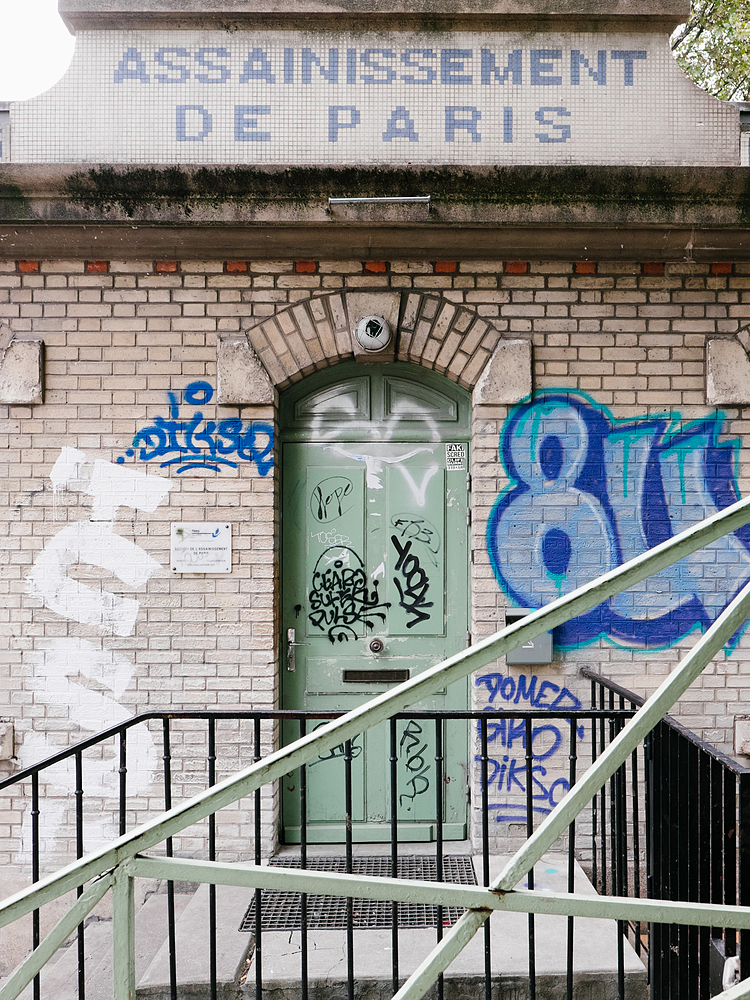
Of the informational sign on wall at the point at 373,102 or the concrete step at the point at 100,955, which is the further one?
the informational sign on wall at the point at 373,102

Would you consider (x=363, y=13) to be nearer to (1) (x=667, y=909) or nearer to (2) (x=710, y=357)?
(2) (x=710, y=357)

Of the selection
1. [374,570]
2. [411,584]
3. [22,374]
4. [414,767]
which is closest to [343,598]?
[374,570]

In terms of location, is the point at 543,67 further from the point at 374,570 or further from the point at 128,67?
the point at 374,570

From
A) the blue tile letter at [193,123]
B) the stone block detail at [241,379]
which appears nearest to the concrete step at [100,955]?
the stone block detail at [241,379]

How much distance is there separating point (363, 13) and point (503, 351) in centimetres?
218

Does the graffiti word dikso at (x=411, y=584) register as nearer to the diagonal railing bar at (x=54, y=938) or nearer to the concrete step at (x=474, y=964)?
the concrete step at (x=474, y=964)

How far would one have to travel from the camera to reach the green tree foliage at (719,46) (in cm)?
860

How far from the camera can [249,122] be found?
14.6ft

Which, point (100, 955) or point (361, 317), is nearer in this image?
point (100, 955)

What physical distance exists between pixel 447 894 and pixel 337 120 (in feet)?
14.2

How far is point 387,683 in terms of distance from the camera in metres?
4.54

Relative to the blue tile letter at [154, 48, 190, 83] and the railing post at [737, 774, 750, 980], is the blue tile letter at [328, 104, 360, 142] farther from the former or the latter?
the railing post at [737, 774, 750, 980]

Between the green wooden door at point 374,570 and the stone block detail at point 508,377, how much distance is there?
10.7 inches

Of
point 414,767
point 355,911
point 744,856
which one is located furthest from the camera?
point 414,767
